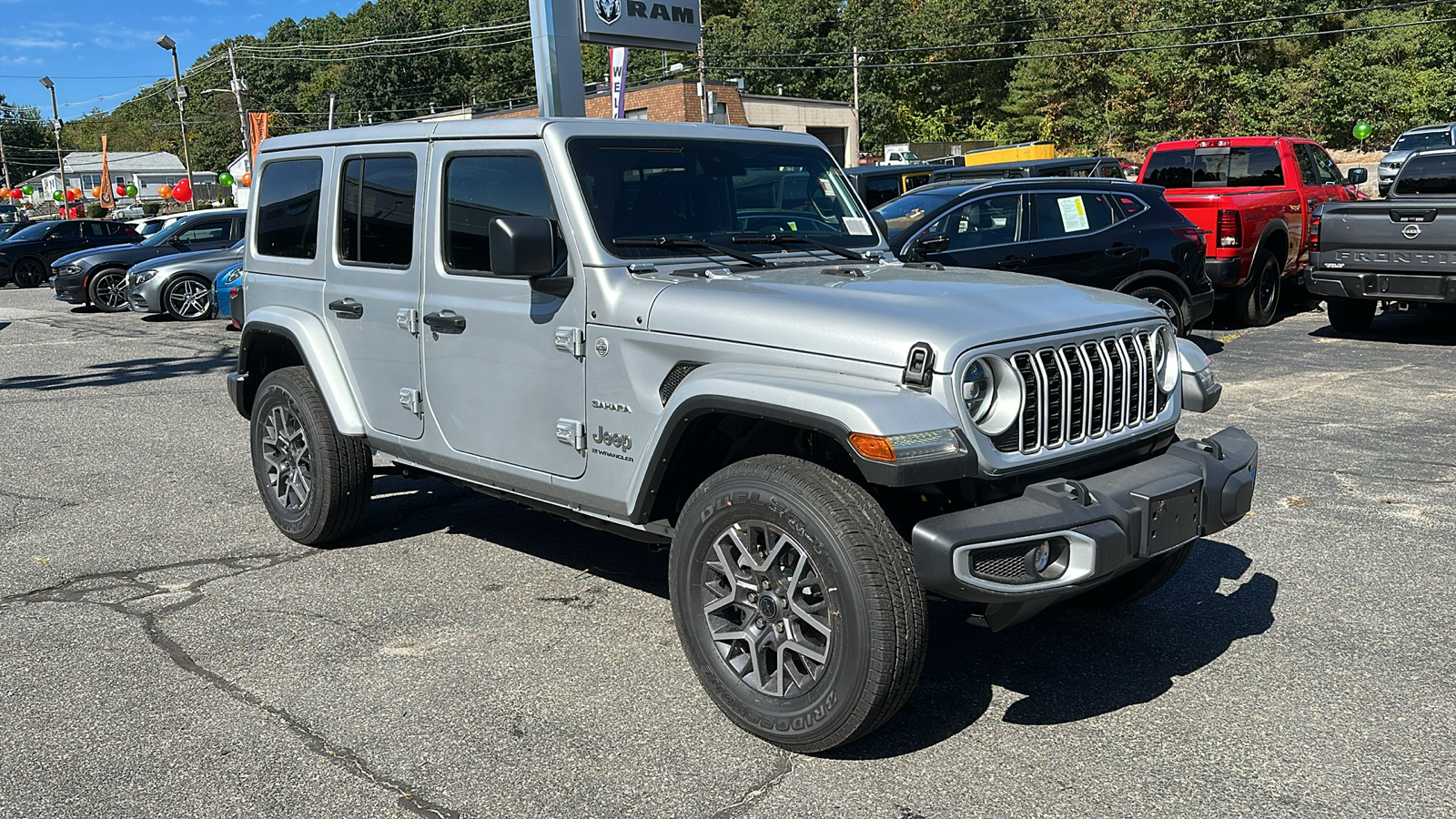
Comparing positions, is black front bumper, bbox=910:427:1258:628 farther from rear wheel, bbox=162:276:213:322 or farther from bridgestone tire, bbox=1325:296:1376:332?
rear wheel, bbox=162:276:213:322

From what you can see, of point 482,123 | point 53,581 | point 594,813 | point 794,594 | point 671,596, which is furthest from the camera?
point 53,581

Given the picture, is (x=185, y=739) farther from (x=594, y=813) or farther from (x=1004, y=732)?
(x=1004, y=732)

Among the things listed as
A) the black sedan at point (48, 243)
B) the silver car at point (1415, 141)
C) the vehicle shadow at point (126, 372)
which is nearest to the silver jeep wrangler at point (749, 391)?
the vehicle shadow at point (126, 372)

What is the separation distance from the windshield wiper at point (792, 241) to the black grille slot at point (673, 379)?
2.67ft

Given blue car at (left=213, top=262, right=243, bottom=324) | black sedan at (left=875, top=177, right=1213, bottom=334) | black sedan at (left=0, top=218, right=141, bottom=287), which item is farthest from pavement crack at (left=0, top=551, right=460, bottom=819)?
black sedan at (left=0, top=218, right=141, bottom=287)

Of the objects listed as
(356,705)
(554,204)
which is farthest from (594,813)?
(554,204)

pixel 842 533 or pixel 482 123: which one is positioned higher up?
pixel 482 123

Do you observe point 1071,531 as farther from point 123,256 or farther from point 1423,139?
point 1423,139

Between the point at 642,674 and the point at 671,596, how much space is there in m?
0.48

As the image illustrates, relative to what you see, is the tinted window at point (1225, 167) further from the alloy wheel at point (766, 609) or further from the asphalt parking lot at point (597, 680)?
the alloy wheel at point (766, 609)

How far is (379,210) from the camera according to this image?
16.5 feet

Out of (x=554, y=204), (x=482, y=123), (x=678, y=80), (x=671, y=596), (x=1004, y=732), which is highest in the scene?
(x=678, y=80)

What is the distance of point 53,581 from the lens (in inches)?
209

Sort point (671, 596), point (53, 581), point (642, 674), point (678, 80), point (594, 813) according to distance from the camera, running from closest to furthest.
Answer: point (594, 813)
point (671, 596)
point (642, 674)
point (53, 581)
point (678, 80)
